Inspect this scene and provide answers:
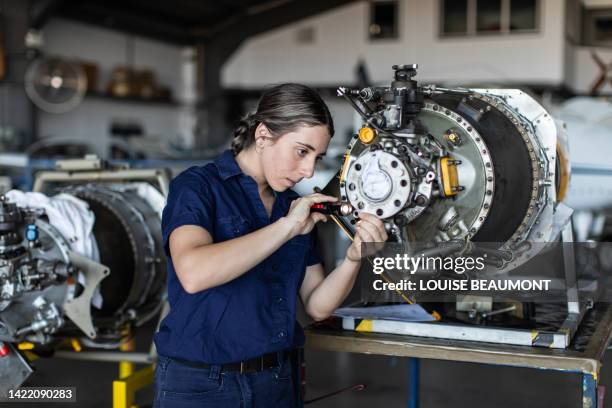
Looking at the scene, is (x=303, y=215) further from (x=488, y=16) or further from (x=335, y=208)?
(x=488, y=16)

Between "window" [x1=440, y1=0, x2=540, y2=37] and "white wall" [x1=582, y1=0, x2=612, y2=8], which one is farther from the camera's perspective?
"white wall" [x1=582, y1=0, x2=612, y2=8]

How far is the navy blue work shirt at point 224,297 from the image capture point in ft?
4.65

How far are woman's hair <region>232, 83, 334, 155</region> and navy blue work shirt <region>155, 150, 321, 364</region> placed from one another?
15cm

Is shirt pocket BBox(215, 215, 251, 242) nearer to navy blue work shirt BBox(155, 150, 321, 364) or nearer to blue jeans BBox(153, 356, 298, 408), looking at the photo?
navy blue work shirt BBox(155, 150, 321, 364)

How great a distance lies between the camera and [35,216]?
6.87 feet

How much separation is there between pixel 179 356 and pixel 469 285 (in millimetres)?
696

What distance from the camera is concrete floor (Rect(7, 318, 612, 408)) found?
3152 mm

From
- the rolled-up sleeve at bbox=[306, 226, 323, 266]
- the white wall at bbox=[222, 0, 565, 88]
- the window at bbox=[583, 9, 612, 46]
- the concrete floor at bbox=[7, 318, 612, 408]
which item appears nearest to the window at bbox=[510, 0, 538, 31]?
the white wall at bbox=[222, 0, 565, 88]

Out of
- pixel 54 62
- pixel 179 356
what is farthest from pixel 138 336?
pixel 54 62

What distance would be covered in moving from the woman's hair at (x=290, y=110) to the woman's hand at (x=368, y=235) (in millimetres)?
213

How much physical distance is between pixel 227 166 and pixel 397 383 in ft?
7.30

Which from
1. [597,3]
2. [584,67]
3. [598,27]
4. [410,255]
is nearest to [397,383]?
[410,255]

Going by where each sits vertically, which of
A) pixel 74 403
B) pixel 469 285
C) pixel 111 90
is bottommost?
pixel 74 403

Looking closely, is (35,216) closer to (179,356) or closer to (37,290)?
(37,290)
